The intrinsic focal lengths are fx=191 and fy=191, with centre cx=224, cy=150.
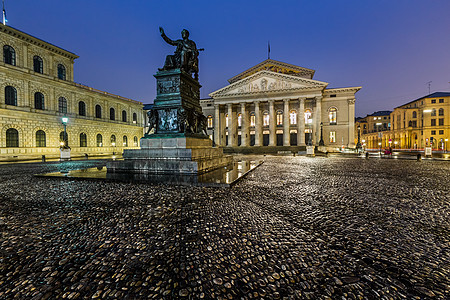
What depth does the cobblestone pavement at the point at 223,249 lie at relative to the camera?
153 cm

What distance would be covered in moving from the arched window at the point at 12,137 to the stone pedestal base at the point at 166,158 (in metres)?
26.1

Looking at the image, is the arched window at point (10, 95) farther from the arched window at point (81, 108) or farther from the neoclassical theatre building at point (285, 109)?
the neoclassical theatre building at point (285, 109)

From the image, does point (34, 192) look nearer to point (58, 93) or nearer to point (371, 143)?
point (58, 93)

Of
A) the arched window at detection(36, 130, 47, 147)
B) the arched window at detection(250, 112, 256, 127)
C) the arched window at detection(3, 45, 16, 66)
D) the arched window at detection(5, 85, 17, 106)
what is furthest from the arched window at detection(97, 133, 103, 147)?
the arched window at detection(250, 112, 256, 127)

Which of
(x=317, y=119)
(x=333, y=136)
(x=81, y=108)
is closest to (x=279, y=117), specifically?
(x=317, y=119)

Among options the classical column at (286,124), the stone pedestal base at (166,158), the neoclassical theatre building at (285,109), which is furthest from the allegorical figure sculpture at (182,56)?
the classical column at (286,124)

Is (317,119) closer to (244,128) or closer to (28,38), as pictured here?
(244,128)

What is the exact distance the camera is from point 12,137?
75.9ft

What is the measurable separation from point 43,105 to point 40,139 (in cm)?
484

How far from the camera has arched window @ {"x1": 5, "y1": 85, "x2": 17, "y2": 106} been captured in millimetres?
23094

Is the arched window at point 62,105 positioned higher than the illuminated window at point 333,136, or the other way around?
the arched window at point 62,105

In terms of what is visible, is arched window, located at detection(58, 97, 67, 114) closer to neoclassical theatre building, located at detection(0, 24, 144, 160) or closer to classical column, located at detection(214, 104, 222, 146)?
neoclassical theatre building, located at detection(0, 24, 144, 160)

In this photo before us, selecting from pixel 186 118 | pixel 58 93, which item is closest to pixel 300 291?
pixel 186 118

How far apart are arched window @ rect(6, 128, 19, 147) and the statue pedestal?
26.0 metres
